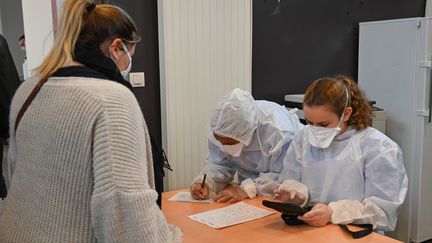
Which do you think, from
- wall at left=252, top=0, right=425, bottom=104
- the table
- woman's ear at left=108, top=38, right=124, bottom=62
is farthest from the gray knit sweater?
wall at left=252, top=0, right=425, bottom=104

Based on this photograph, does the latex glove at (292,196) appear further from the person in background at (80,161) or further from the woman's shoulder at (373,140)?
the person in background at (80,161)

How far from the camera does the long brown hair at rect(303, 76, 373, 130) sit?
1.77m

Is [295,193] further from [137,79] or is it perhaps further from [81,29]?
[137,79]

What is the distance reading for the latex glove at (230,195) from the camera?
2020 mm

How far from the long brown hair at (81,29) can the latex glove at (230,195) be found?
1.08 m

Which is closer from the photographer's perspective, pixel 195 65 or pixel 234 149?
pixel 234 149

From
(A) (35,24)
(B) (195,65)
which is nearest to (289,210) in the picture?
(B) (195,65)

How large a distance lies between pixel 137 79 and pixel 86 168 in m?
1.90

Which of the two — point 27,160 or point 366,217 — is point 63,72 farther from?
point 366,217

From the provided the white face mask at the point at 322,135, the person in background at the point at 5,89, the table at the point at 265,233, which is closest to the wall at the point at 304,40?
the white face mask at the point at 322,135

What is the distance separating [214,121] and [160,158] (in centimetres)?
72

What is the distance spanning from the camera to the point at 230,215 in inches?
71.4

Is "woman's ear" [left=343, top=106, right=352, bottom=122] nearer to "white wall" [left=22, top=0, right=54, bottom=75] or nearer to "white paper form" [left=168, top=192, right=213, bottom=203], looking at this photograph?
"white paper form" [left=168, top=192, right=213, bottom=203]

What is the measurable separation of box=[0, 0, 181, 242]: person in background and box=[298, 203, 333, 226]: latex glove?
741 millimetres
